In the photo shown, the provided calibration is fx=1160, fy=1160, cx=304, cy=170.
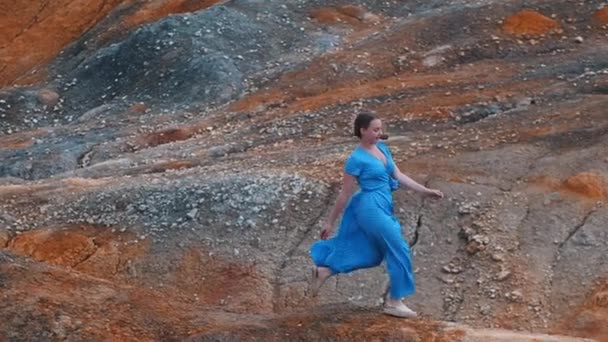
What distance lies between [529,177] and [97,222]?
19.1 ft

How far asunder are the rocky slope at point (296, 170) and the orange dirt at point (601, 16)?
0.05 m

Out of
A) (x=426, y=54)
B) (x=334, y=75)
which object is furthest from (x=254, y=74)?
(x=426, y=54)

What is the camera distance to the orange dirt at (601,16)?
2351 cm

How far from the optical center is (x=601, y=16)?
23.7m

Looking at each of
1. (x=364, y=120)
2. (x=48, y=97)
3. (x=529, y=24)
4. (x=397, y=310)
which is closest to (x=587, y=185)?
(x=397, y=310)

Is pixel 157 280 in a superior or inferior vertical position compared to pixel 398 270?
inferior

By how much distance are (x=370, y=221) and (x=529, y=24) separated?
14858 millimetres

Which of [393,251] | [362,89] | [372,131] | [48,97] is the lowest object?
[48,97]

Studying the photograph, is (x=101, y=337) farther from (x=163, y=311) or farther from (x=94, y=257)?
(x=94, y=257)

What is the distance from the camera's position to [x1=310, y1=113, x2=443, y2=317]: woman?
382 inches

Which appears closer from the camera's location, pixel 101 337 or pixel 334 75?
pixel 101 337

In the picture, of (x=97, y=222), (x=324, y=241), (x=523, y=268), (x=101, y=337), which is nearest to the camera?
(x=101, y=337)

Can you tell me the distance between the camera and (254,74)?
23.9 metres

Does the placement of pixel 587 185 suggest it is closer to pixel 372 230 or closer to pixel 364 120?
pixel 372 230
